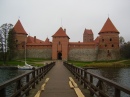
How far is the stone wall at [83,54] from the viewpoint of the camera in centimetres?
6062

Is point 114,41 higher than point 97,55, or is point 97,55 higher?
point 114,41

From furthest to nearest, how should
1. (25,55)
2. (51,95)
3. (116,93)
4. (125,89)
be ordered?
(25,55)
(51,95)
(116,93)
(125,89)

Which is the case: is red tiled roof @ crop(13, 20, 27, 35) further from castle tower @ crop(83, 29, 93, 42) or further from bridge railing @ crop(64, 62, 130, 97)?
bridge railing @ crop(64, 62, 130, 97)

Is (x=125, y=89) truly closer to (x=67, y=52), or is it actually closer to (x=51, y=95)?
(x=51, y=95)

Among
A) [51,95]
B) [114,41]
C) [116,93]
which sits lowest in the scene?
[51,95]

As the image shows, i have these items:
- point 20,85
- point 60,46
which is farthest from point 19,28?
point 20,85

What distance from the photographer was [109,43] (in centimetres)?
6056

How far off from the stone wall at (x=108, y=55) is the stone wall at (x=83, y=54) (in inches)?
54.1

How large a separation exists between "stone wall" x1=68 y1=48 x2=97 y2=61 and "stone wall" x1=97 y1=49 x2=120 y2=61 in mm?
1374

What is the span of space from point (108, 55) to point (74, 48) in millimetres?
9178

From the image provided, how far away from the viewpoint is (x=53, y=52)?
5997cm

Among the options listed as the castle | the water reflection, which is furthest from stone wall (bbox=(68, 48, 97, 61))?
the water reflection

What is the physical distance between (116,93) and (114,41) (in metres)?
56.9

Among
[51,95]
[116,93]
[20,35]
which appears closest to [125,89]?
[116,93]
